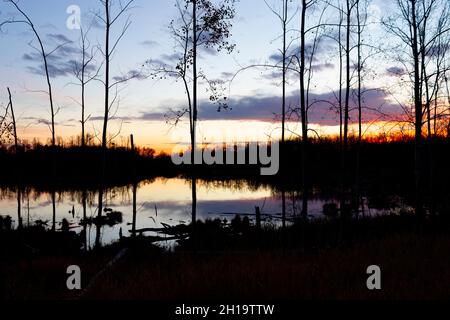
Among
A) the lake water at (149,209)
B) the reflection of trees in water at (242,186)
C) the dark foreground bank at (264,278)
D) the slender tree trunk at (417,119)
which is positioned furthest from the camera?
the reflection of trees in water at (242,186)

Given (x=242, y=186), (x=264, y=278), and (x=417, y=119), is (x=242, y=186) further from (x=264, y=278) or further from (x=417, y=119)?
(x=264, y=278)

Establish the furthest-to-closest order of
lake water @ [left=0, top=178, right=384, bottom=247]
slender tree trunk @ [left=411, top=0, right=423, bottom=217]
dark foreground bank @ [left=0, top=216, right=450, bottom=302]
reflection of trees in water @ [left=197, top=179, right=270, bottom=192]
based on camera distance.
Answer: reflection of trees in water @ [left=197, top=179, right=270, bottom=192]
lake water @ [left=0, top=178, right=384, bottom=247]
slender tree trunk @ [left=411, top=0, right=423, bottom=217]
dark foreground bank @ [left=0, top=216, right=450, bottom=302]

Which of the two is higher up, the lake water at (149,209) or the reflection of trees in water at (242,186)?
the reflection of trees in water at (242,186)

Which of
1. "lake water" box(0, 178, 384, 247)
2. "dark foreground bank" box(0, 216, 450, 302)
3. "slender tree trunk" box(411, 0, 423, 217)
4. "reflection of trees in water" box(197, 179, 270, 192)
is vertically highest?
"slender tree trunk" box(411, 0, 423, 217)

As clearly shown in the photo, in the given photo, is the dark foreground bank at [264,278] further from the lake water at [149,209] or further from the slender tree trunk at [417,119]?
the lake water at [149,209]

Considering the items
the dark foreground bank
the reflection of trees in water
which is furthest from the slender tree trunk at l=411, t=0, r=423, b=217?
the reflection of trees in water

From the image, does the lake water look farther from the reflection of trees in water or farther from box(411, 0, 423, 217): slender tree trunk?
box(411, 0, 423, 217): slender tree trunk

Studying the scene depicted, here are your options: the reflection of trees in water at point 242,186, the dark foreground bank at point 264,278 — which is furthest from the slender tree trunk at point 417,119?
the reflection of trees in water at point 242,186

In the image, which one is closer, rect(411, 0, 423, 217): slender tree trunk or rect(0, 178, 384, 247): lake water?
rect(411, 0, 423, 217): slender tree trunk

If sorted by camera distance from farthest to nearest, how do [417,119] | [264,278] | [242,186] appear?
[242,186]
[417,119]
[264,278]

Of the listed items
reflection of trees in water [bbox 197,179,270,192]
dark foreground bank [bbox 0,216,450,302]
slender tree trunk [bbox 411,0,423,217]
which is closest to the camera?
dark foreground bank [bbox 0,216,450,302]

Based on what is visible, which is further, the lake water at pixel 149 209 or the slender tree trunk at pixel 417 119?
the lake water at pixel 149 209

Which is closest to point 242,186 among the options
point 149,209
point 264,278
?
point 149,209

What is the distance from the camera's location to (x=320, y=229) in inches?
790
